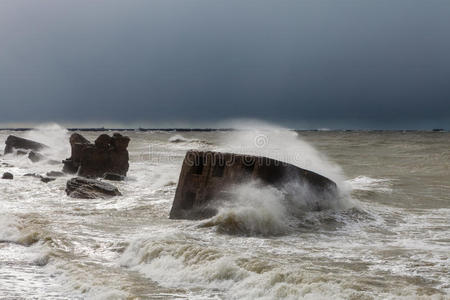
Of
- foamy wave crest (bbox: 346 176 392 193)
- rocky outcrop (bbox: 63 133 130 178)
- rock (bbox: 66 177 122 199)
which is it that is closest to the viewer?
rock (bbox: 66 177 122 199)

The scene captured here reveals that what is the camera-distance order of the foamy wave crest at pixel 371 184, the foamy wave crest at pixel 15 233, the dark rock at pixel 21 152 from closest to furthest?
the foamy wave crest at pixel 15 233 < the foamy wave crest at pixel 371 184 < the dark rock at pixel 21 152

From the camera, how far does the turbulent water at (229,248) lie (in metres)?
5.33

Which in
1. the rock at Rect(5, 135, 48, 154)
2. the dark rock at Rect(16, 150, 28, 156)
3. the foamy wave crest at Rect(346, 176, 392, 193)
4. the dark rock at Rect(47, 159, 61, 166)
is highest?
the rock at Rect(5, 135, 48, 154)

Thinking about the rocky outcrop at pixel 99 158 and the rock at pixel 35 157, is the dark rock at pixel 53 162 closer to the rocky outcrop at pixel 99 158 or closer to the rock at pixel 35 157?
the rock at pixel 35 157

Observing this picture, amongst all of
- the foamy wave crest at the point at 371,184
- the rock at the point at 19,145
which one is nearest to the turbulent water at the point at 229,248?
the foamy wave crest at the point at 371,184

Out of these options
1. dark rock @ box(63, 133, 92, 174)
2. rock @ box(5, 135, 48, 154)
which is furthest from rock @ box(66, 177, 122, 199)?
rock @ box(5, 135, 48, 154)

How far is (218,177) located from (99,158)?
904cm

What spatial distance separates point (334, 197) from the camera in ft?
35.2

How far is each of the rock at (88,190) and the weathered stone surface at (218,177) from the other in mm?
3195

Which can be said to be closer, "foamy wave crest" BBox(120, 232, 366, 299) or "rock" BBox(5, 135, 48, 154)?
"foamy wave crest" BBox(120, 232, 366, 299)

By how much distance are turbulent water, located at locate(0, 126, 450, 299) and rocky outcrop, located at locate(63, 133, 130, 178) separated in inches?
178

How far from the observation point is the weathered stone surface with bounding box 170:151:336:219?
965 cm

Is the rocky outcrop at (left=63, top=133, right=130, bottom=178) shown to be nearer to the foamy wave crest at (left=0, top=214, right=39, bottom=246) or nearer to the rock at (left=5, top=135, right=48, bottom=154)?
the foamy wave crest at (left=0, top=214, right=39, bottom=246)

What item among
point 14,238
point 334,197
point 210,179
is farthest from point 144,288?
point 334,197
